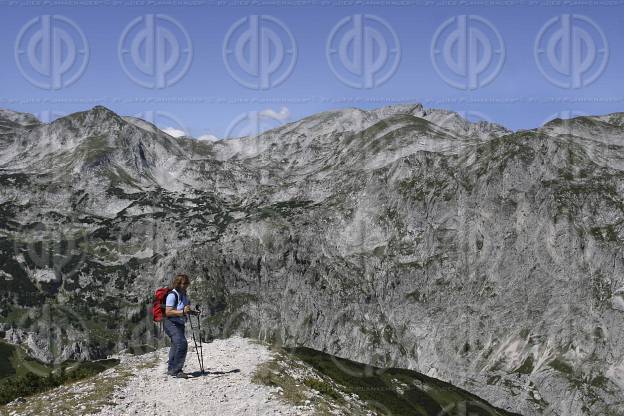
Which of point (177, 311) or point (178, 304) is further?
point (178, 304)

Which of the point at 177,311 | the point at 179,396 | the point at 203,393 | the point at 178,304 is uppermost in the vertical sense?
the point at 178,304

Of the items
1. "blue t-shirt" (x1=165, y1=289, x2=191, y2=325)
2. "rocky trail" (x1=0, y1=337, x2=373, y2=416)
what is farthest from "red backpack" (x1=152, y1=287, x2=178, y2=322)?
"rocky trail" (x1=0, y1=337, x2=373, y2=416)

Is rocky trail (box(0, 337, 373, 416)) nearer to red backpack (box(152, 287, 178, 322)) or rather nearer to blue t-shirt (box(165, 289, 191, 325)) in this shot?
blue t-shirt (box(165, 289, 191, 325))

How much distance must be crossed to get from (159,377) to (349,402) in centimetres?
1155

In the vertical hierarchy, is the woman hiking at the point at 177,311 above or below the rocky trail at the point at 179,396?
above

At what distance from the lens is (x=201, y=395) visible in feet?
113

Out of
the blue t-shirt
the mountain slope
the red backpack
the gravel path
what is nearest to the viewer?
the gravel path

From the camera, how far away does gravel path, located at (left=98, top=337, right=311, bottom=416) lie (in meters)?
32.9

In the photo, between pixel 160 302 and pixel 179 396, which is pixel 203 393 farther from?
pixel 160 302

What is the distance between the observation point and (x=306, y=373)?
43531 millimetres

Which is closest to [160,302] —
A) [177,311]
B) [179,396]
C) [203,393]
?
[177,311]

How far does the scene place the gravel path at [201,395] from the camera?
32906 millimetres

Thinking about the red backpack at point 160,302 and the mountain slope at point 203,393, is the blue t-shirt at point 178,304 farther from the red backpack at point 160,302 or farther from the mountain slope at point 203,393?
the mountain slope at point 203,393

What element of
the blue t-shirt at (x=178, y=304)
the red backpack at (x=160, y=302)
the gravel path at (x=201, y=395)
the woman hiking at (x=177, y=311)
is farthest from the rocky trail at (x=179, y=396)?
the red backpack at (x=160, y=302)
